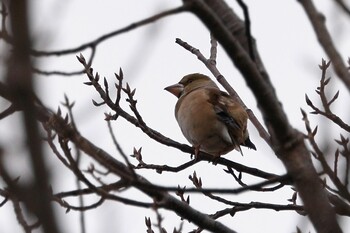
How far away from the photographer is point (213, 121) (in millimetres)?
6812

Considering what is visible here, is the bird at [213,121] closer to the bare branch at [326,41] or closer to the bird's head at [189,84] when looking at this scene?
the bird's head at [189,84]

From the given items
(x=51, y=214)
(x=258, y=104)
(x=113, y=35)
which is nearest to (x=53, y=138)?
(x=113, y=35)

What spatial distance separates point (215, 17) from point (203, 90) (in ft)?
16.2

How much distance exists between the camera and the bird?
6.57 meters

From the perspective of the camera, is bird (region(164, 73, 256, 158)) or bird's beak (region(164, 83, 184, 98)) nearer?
bird (region(164, 73, 256, 158))

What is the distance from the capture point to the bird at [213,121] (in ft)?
21.6

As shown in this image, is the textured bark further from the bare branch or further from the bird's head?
the bird's head

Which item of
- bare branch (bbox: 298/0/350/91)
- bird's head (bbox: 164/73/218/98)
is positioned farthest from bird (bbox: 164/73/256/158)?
bare branch (bbox: 298/0/350/91)

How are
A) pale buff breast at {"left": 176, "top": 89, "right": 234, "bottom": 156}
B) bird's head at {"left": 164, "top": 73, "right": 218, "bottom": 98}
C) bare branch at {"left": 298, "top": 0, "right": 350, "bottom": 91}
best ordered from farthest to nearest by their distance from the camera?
1. bird's head at {"left": 164, "top": 73, "right": 218, "bottom": 98}
2. pale buff breast at {"left": 176, "top": 89, "right": 234, "bottom": 156}
3. bare branch at {"left": 298, "top": 0, "right": 350, "bottom": 91}

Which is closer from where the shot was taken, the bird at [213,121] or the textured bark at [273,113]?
the textured bark at [273,113]

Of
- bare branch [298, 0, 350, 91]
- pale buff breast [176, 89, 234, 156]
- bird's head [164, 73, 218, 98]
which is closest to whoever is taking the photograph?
bare branch [298, 0, 350, 91]

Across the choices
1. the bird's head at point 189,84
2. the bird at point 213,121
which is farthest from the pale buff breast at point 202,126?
the bird's head at point 189,84

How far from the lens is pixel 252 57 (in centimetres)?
271

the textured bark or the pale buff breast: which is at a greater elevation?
the pale buff breast
